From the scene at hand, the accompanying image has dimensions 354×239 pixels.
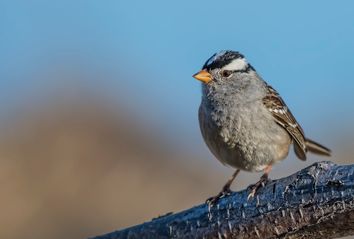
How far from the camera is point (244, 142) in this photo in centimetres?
639

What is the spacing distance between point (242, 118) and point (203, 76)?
1.77ft

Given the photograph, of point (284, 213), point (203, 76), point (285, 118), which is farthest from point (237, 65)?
point (284, 213)

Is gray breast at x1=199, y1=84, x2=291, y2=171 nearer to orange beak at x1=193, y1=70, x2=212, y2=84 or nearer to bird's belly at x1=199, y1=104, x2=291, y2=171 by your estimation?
bird's belly at x1=199, y1=104, x2=291, y2=171

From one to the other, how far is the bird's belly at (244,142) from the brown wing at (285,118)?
0.21 meters

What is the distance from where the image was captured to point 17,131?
43.7ft

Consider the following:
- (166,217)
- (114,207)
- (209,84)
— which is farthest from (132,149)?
(166,217)

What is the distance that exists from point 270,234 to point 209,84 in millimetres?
2747

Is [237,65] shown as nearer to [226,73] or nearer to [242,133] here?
[226,73]

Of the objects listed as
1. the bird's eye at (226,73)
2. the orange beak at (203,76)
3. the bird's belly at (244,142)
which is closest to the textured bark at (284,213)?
the bird's belly at (244,142)

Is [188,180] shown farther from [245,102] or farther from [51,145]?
[245,102]

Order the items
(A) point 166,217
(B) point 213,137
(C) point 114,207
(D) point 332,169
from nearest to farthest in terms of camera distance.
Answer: (D) point 332,169
(A) point 166,217
(B) point 213,137
(C) point 114,207

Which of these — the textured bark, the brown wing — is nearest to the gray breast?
the brown wing

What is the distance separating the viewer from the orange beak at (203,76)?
677 centimetres

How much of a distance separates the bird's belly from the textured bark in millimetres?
1763
